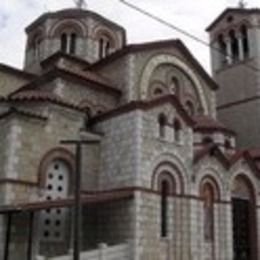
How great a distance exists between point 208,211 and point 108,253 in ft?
17.8

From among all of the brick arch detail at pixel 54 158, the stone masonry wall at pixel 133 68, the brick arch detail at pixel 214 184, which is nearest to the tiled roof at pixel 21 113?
the brick arch detail at pixel 54 158

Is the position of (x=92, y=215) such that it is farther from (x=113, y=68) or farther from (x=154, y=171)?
(x=113, y=68)

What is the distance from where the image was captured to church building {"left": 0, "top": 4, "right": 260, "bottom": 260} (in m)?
15.9

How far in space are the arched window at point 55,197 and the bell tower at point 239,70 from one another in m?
14.1

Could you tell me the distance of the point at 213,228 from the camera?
751 inches

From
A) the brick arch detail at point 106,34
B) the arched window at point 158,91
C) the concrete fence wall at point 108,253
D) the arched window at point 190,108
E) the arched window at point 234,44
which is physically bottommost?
the concrete fence wall at point 108,253

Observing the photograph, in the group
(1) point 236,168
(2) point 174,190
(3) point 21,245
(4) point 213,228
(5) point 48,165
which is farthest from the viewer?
(1) point 236,168

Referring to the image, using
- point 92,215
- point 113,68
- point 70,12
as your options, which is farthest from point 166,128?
point 70,12

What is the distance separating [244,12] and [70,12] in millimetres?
10113

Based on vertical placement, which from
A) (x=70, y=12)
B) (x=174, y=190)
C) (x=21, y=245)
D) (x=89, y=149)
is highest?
(x=70, y=12)

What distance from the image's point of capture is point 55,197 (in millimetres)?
16766

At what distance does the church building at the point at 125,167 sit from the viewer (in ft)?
52.0

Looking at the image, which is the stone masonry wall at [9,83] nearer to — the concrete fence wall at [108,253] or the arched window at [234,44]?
the concrete fence wall at [108,253]

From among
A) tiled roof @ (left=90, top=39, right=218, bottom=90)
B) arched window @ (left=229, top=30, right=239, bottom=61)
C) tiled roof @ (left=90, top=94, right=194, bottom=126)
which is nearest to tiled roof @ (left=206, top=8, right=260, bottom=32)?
arched window @ (left=229, top=30, right=239, bottom=61)
